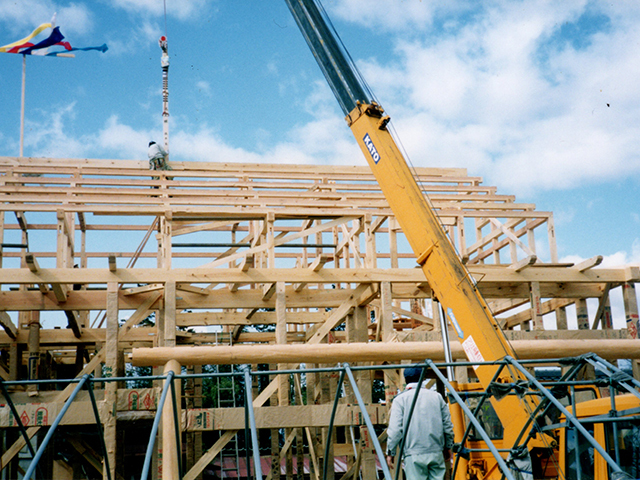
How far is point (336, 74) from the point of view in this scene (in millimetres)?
9109

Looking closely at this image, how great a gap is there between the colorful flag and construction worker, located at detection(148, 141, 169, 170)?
238 inches

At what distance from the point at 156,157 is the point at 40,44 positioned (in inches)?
261

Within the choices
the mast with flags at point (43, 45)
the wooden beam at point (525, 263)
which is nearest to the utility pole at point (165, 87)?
the mast with flags at point (43, 45)

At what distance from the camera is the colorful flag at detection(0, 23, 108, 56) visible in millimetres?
18875

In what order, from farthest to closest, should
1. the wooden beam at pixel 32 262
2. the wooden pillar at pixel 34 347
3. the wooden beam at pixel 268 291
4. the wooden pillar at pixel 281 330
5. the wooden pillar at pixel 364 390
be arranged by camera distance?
the wooden pillar at pixel 34 347, the wooden beam at pixel 268 291, the wooden pillar at pixel 364 390, the wooden pillar at pixel 281 330, the wooden beam at pixel 32 262

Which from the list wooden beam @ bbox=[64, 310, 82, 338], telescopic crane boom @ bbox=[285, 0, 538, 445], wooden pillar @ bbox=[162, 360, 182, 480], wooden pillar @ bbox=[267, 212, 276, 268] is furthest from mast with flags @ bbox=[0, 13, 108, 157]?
wooden pillar @ bbox=[162, 360, 182, 480]

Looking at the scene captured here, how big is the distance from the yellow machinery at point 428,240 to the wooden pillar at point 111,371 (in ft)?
14.0

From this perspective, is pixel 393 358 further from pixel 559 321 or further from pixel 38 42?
pixel 38 42

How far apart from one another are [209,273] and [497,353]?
Answer: 4946 mm

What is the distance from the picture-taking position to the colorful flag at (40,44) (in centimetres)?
1888

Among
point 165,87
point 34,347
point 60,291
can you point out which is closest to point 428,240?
point 60,291

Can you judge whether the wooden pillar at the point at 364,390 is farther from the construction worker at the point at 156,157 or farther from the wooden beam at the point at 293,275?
the construction worker at the point at 156,157

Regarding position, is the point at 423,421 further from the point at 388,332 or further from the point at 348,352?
the point at 388,332

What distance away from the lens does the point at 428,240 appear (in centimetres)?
788
